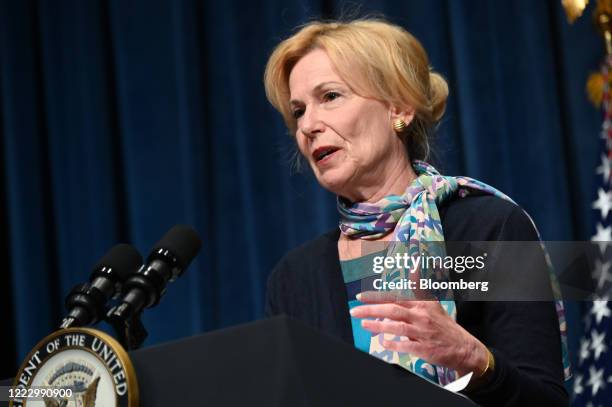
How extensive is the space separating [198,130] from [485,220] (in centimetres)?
169

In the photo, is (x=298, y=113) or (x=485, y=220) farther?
(x=298, y=113)

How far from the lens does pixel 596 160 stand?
2742mm

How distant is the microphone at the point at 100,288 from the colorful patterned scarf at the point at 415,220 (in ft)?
1.39

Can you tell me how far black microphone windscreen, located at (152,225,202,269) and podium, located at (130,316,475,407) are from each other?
30cm

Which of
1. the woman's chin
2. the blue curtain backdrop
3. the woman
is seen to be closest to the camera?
the woman

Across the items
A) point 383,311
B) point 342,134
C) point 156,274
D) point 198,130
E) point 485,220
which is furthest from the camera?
point 198,130

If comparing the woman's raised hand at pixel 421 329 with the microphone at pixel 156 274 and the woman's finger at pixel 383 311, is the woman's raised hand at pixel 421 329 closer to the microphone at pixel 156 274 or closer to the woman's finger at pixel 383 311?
the woman's finger at pixel 383 311

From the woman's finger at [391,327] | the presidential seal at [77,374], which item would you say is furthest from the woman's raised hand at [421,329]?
the presidential seal at [77,374]

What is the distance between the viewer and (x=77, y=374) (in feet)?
3.04

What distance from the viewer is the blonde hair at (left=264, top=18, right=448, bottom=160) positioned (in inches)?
67.4

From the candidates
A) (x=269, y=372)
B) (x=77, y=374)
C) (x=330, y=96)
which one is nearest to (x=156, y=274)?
(x=77, y=374)

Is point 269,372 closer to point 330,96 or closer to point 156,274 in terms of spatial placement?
point 156,274

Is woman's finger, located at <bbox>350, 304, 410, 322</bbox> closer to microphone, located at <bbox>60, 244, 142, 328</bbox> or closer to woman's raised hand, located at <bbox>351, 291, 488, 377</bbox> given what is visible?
woman's raised hand, located at <bbox>351, 291, 488, 377</bbox>

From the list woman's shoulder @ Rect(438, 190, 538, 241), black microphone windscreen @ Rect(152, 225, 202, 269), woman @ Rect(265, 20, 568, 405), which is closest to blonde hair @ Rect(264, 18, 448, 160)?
woman @ Rect(265, 20, 568, 405)
